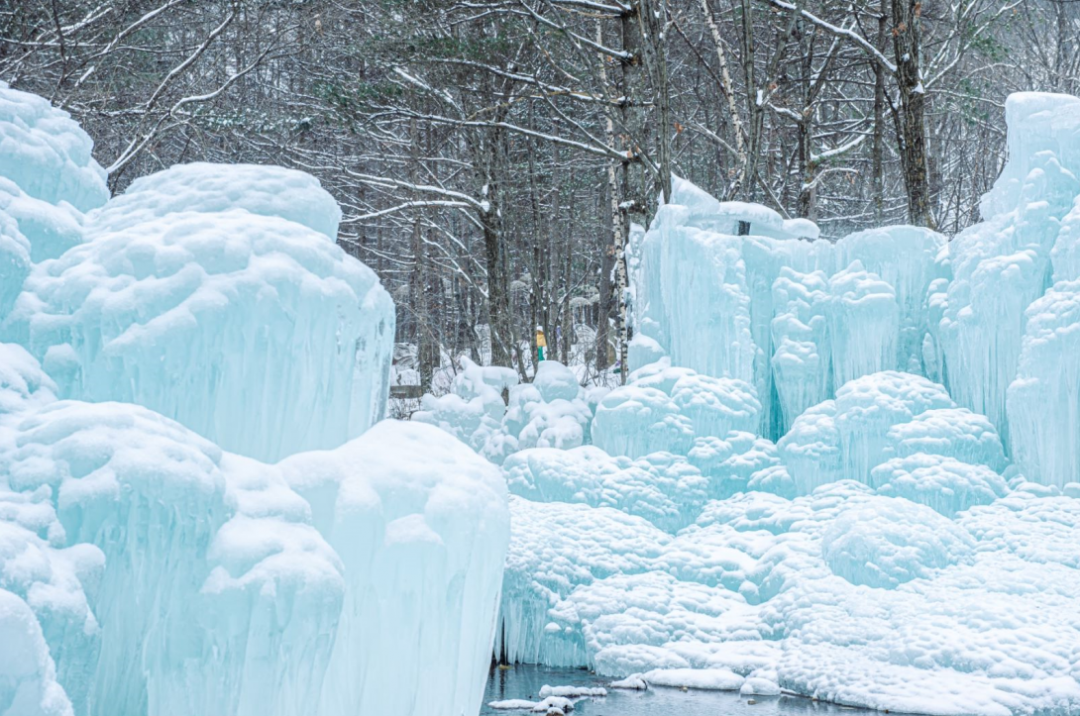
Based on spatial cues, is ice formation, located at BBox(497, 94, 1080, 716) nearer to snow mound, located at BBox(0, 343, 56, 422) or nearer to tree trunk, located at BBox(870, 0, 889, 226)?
tree trunk, located at BBox(870, 0, 889, 226)

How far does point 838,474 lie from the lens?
9.73m

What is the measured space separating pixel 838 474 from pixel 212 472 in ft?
23.7

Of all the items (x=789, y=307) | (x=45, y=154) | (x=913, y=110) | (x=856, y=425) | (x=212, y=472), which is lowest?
(x=212, y=472)

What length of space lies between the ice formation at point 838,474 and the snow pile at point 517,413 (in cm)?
136

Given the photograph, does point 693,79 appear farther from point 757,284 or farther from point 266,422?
point 266,422

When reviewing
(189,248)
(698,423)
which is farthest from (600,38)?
(189,248)

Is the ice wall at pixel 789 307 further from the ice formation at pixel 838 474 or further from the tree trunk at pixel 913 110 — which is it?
the tree trunk at pixel 913 110

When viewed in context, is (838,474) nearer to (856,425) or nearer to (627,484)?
(856,425)

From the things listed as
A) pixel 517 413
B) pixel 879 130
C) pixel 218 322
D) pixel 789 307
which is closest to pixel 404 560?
pixel 218 322

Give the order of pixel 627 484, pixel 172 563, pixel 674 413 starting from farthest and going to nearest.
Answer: pixel 674 413 → pixel 627 484 → pixel 172 563

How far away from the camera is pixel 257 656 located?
3533 millimetres

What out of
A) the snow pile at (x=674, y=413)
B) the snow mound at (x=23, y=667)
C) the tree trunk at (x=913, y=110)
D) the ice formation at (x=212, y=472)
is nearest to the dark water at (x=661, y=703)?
the snow pile at (x=674, y=413)

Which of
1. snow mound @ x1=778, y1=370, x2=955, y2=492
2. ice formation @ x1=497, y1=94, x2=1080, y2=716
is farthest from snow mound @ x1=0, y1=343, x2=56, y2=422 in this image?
snow mound @ x1=778, y1=370, x2=955, y2=492

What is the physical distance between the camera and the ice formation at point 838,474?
8.06 m
